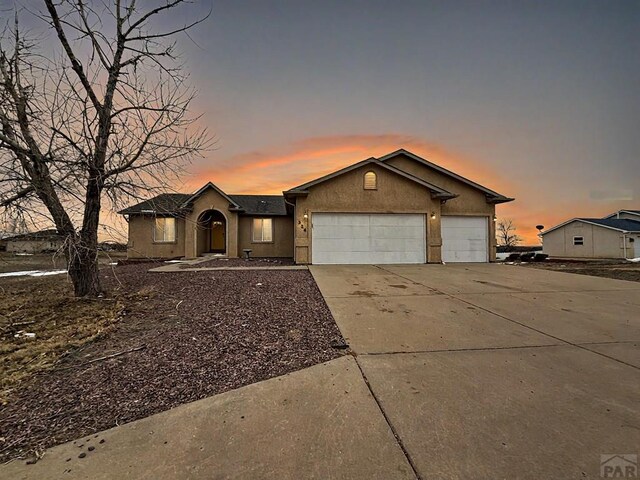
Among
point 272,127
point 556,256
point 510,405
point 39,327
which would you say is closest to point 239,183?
point 272,127

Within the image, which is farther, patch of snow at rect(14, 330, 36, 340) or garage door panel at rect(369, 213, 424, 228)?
garage door panel at rect(369, 213, 424, 228)

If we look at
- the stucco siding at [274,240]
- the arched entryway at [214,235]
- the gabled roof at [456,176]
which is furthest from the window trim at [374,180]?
the arched entryway at [214,235]

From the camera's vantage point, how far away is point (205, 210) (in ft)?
53.3

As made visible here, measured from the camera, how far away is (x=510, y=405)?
8.07 ft

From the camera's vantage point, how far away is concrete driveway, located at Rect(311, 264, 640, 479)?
6.29 feet

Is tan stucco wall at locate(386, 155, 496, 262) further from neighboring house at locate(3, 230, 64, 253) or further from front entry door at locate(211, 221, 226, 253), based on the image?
front entry door at locate(211, 221, 226, 253)

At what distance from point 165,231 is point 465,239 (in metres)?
16.3

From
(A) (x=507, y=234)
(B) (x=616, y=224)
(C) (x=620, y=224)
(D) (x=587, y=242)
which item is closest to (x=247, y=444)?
(D) (x=587, y=242)

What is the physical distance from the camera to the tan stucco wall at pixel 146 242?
16.6m

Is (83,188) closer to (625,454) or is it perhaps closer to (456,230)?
(625,454)

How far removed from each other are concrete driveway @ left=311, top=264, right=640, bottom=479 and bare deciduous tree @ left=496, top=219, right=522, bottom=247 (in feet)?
125

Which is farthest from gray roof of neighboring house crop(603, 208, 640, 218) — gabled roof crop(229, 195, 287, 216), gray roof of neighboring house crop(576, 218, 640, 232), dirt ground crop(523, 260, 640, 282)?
gabled roof crop(229, 195, 287, 216)

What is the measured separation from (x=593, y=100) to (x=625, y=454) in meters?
16.0

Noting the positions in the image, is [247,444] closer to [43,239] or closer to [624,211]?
[43,239]
